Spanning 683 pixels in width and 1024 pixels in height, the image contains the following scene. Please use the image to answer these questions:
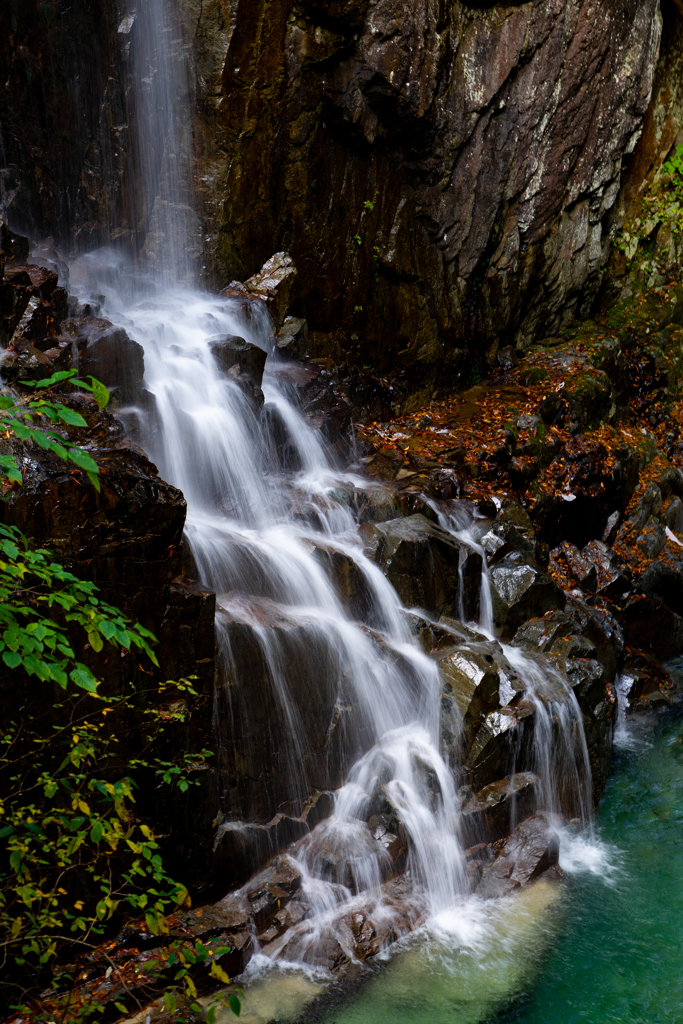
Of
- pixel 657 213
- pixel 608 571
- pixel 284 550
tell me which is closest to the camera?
pixel 284 550

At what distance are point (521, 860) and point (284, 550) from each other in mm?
3264

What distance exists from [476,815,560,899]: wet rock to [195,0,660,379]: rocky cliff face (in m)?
6.77

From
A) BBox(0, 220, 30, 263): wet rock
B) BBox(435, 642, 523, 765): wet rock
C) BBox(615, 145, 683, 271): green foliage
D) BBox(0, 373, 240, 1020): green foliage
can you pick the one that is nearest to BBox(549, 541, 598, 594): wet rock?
BBox(435, 642, 523, 765): wet rock

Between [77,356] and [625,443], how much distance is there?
25.7 feet

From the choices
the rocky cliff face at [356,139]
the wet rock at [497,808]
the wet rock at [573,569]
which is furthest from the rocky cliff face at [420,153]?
the wet rock at [497,808]

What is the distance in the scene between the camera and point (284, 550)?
6.82 metres

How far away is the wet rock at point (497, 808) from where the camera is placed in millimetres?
5852

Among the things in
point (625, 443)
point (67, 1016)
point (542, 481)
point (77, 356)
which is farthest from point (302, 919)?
point (625, 443)

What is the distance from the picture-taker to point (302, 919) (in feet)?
16.2

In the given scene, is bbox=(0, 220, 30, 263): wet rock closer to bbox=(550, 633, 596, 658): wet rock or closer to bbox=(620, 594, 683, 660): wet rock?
bbox=(550, 633, 596, 658): wet rock

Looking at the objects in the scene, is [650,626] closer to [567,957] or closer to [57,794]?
[567,957]

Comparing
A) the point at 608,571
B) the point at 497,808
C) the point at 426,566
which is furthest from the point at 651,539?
the point at 497,808

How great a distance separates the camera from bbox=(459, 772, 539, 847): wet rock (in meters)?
5.85

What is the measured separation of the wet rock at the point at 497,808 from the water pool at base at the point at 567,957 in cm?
→ 51
